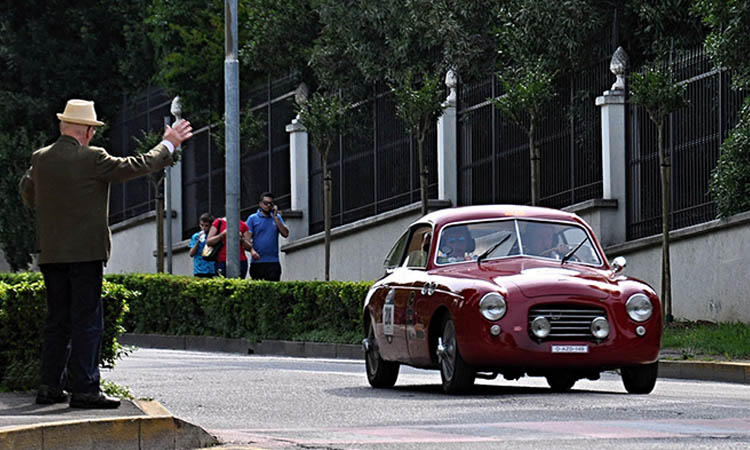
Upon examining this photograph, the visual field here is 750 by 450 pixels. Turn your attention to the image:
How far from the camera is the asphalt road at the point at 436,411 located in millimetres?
9875

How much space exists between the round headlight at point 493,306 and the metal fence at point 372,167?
1895 centimetres

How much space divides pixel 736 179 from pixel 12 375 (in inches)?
533

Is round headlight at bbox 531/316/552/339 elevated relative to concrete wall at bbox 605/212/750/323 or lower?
lower

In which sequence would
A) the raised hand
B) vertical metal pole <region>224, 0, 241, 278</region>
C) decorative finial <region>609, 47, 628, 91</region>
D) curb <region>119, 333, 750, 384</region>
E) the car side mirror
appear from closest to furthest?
the raised hand
the car side mirror
curb <region>119, 333, 750, 384</region>
decorative finial <region>609, 47, 628, 91</region>
vertical metal pole <region>224, 0, 241, 278</region>

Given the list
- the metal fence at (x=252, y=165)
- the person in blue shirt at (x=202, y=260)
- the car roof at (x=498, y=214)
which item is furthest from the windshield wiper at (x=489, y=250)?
the metal fence at (x=252, y=165)

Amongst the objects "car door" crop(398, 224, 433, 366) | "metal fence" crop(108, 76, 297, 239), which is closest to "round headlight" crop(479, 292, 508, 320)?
"car door" crop(398, 224, 433, 366)

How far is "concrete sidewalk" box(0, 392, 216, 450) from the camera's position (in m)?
9.04

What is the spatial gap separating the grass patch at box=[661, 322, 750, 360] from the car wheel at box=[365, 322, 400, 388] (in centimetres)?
454

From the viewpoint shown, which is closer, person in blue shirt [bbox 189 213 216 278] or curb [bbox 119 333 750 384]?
curb [bbox 119 333 750 384]

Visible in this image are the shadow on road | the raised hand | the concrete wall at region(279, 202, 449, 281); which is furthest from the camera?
the concrete wall at region(279, 202, 449, 281)

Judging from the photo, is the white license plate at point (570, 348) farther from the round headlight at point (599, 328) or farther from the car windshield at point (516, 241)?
the car windshield at point (516, 241)

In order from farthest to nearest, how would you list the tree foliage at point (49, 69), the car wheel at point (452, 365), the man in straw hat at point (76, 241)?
the tree foliage at point (49, 69)
the car wheel at point (452, 365)
the man in straw hat at point (76, 241)

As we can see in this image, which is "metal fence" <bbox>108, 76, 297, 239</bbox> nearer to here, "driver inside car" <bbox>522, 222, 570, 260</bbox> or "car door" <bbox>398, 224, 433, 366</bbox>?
"car door" <bbox>398, 224, 433, 366</bbox>

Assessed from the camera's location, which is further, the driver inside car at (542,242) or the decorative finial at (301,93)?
the decorative finial at (301,93)
